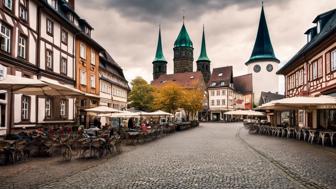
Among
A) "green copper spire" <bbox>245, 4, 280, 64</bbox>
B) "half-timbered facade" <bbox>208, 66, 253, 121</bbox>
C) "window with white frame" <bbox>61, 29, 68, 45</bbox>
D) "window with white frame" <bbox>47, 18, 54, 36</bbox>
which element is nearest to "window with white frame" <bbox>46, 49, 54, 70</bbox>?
"window with white frame" <bbox>47, 18, 54, 36</bbox>

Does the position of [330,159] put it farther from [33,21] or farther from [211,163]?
[33,21]

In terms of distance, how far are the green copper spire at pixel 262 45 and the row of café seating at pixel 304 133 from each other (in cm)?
5952

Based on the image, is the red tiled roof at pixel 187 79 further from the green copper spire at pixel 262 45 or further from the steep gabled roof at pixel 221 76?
the green copper spire at pixel 262 45

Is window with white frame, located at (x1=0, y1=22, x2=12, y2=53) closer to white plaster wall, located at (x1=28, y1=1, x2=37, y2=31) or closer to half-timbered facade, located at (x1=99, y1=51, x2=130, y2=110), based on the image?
white plaster wall, located at (x1=28, y1=1, x2=37, y2=31)

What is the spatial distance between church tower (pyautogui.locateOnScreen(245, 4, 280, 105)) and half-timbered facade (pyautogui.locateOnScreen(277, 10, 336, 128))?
58.3 metres

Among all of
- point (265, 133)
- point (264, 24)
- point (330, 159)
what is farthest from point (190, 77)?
point (330, 159)

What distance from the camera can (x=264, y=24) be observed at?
92.5 metres

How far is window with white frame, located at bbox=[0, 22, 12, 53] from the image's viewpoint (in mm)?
18125

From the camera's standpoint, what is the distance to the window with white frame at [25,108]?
20.7 m

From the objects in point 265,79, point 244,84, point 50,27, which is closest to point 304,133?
point 50,27

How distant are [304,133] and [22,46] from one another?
18.7 meters

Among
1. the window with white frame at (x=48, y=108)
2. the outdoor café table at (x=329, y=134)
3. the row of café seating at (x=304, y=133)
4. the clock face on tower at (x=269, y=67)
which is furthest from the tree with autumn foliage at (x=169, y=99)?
the clock face on tower at (x=269, y=67)

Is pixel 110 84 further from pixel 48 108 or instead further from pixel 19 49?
pixel 19 49

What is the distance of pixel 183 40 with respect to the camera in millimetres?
117688
